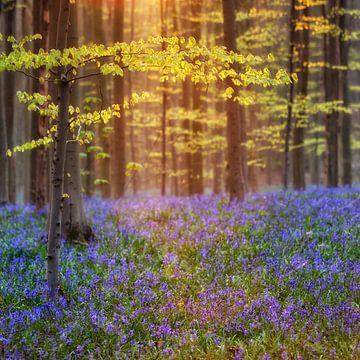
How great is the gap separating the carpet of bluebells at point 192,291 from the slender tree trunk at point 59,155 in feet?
1.72

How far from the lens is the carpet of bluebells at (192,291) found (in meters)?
5.28

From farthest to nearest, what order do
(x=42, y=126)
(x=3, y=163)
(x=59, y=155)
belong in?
(x=3, y=163), (x=42, y=126), (x=59, y=155)

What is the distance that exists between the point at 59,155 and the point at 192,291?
2.69 metres

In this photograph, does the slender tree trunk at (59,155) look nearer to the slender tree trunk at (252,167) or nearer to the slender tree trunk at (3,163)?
the slender tree trunk at (3,163)

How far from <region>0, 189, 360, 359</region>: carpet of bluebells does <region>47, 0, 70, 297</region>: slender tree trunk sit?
52 centimetres

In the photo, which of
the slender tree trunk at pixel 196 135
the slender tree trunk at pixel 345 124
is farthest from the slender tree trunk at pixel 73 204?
the slender tree trunk at pixel 345 124

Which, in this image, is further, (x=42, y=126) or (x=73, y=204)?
(x=42, y=126)

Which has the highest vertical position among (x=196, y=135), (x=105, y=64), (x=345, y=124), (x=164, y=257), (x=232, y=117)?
(x=345, y=124)

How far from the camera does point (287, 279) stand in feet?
23.1

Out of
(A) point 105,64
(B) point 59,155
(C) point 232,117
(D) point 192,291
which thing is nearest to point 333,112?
(C) point 232,117

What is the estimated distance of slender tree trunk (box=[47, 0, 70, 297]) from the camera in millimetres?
6078

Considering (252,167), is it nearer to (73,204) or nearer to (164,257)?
(73,204)

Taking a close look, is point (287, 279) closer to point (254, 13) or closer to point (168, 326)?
point (168, 326)

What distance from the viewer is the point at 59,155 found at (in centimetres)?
615
